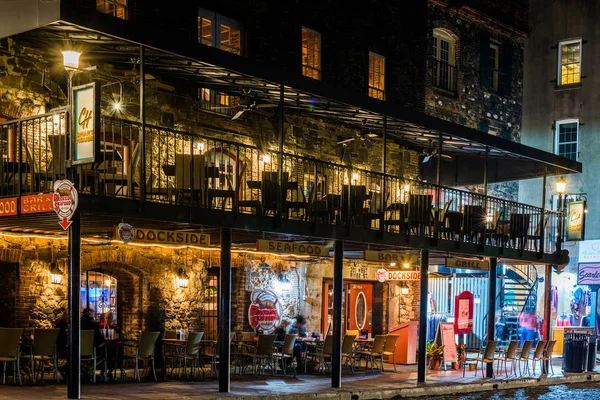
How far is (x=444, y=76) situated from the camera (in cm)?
2797

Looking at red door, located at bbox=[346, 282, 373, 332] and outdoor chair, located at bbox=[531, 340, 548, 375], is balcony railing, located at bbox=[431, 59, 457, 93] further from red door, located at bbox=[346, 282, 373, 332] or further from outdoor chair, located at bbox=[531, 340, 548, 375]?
outdoor chair, located at bbox=[531, 340, 548, 375]

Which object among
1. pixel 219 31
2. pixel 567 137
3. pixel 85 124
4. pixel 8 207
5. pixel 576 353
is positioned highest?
pixel 219 31

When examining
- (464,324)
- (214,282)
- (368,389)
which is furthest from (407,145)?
(368,389)

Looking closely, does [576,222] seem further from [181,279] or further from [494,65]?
A: [181,279]

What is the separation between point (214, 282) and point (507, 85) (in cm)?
1447

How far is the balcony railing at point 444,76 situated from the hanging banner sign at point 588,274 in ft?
25.4

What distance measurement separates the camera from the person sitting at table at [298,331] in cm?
1998

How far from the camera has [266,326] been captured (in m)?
22.0

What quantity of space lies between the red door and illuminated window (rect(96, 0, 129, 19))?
1120 centimetres

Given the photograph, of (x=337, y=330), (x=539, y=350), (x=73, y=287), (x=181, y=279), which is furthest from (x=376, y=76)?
(x=73, y=287)

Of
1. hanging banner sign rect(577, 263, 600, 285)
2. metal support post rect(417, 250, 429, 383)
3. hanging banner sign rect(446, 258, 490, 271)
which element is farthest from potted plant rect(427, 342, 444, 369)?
hanging banner sign rect(577, 263, 600, 285)

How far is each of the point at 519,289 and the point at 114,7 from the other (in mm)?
20042

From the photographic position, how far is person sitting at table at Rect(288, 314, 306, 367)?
19984 mm

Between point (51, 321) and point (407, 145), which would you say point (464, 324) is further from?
point (51, 321)
